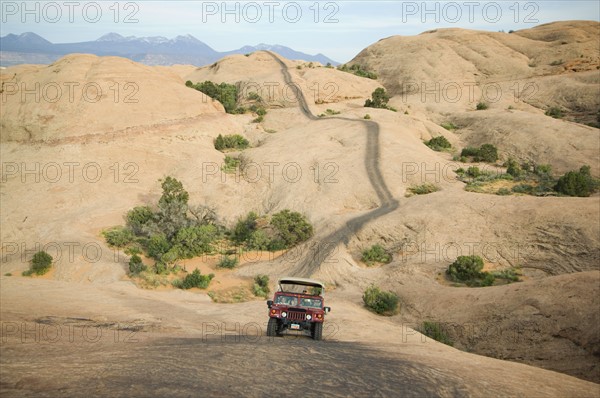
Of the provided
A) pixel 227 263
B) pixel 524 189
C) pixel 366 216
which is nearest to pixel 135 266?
pixel 227 263

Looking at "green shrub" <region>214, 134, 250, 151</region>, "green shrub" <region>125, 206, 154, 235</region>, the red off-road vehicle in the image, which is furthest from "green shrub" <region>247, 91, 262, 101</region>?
the red off-road vehicle

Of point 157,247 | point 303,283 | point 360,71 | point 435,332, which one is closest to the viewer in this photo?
point 303,283

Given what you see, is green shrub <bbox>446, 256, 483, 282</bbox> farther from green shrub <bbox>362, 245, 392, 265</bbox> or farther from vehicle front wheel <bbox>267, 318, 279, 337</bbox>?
vehicle front wheel <bbox>267, 318, 279, 337</bbox>

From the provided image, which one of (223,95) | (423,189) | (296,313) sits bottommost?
(296,313)

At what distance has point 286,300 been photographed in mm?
12984

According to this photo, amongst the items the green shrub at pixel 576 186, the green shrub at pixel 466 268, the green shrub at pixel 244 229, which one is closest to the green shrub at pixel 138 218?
the green shrub at pixel 244 229

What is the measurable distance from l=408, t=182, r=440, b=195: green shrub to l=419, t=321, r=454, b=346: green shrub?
15.9 metres

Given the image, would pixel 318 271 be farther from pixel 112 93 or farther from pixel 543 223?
pixel 112 93

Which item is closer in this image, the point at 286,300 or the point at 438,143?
the point at 286,300

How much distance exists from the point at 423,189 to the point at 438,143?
16403mm

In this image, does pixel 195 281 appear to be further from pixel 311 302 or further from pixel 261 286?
pixel 311 302

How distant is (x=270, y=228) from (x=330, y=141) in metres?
13.4

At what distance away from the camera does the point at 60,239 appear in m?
25.9

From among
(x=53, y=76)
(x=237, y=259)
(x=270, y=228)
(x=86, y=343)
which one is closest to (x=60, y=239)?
(x=237, y=259)
